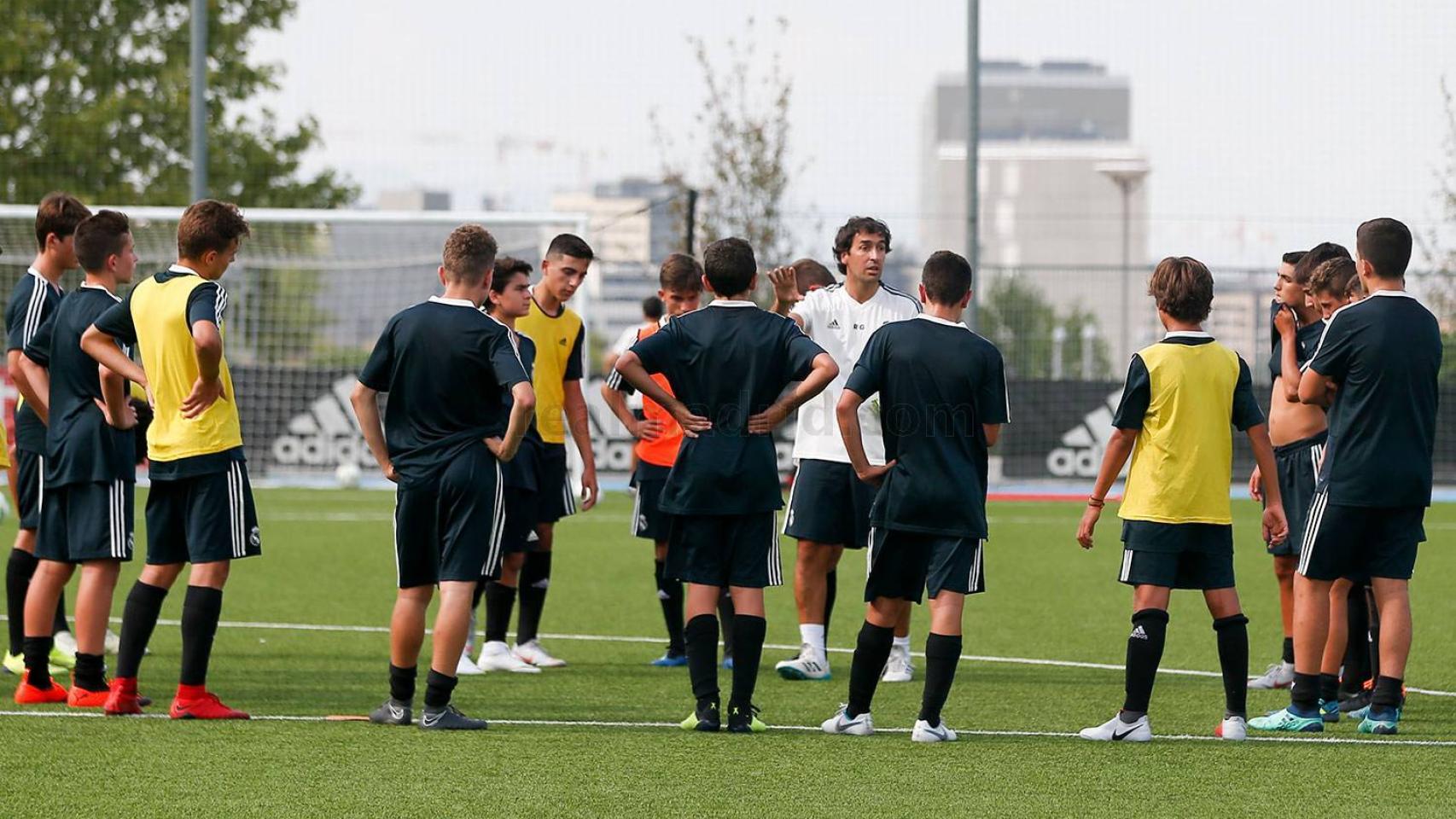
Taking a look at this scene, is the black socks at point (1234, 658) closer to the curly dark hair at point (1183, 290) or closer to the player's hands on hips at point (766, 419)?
the curly dark hair at point (1183, 290)

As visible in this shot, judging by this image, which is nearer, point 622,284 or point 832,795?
point 832,795

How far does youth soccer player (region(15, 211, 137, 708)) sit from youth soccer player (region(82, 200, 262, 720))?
1.02 ft

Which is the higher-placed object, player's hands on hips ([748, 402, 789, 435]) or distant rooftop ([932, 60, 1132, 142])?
distant rooftop ([932, 60, 1132, 142])

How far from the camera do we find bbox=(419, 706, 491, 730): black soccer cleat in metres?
6.37

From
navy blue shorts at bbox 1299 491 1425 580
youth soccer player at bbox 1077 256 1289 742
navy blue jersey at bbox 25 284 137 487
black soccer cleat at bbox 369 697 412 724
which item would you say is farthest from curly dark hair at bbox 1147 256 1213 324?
navy blue jersey at bbox 25 284 137 487

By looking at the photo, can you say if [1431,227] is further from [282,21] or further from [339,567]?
[282,21]

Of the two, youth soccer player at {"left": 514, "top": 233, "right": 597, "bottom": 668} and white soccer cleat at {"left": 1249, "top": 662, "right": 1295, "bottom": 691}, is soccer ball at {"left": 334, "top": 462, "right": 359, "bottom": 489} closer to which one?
youth soccer player at {"left": 514, "top": 233, "right": 597, "bottom": 668}

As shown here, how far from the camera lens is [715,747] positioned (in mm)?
6074

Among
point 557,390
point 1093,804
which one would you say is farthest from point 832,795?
point 557,390

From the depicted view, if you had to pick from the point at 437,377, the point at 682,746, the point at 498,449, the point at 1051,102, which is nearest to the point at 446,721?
the point at 682,746

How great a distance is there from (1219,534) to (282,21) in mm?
32874

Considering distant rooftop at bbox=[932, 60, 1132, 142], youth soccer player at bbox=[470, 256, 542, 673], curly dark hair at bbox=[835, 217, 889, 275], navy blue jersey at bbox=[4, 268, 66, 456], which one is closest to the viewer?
navy blue jersey at bbox=[4, 268, 66, 456]

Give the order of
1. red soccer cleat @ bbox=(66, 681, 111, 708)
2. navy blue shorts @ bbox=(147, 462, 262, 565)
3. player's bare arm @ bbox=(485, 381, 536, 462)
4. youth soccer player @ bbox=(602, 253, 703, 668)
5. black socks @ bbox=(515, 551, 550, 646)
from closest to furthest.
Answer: player's bare arm @ bbox=(485, 381, 536, 462), navy blue shorts @ bbox=(147, 462, 262, 565), red soccer cleat @ bbox=(66, 681, 111, 708), youth soccer player @ bbox=(602, 253, 703, 668), black socks @ bbox=(515, 551, 550, 646)

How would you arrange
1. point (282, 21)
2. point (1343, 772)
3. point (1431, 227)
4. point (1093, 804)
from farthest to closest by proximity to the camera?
point (282, 21), point (1431, 227), point (1343, 772), point (1093, 804)
